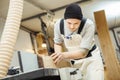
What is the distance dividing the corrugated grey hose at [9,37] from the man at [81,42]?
0.44 m

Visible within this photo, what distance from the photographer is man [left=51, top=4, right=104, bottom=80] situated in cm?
222

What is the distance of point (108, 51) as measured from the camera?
13.9 feet

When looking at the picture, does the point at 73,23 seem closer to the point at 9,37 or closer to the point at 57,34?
the point at 57,34

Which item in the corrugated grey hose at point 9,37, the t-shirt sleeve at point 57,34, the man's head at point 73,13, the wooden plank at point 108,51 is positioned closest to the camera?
the corrugated grey hose at point 9,37

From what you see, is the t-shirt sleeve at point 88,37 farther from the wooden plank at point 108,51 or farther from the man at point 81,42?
the wooden plank at point 108,51

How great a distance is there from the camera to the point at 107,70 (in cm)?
421

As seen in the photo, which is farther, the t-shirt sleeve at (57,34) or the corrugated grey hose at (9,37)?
the t-shirt sleeve at (57,34)

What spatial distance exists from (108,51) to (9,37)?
2.77 meters

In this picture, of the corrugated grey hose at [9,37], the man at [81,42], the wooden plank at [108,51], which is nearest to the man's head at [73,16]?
the man at [81,42]

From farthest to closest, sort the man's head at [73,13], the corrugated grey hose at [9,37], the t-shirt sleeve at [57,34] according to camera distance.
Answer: the t-shirt sleeve at [57,34] → the man's head at [73,13] → the corrugated grey hose at [9,37]

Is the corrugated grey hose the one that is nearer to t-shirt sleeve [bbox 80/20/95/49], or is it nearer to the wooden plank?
t-shirt sleeve [bbox 80/20/95/49]

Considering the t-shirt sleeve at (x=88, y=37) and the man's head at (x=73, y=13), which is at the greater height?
the man's head at (x=73, y=13)

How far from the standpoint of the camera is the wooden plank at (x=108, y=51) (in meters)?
4.12

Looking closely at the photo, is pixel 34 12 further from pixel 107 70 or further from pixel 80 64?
pixel 80 64
